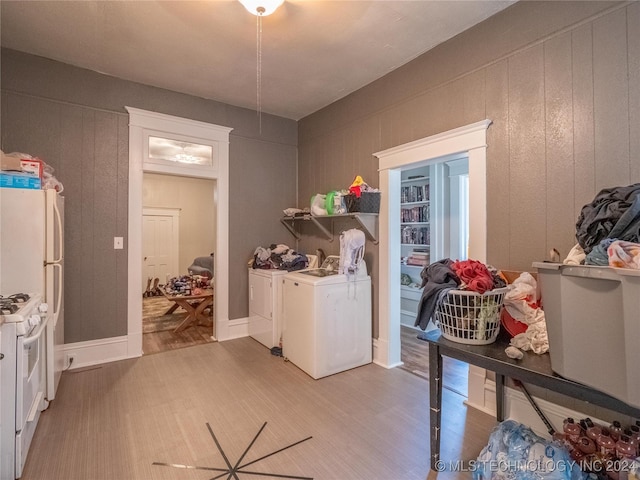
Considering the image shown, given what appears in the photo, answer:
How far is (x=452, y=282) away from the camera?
1.70 m

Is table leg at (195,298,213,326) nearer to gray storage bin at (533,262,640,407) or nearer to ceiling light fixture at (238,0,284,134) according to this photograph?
ceiling light fixture at (238,0,284,134)

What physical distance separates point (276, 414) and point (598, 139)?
2.60 m

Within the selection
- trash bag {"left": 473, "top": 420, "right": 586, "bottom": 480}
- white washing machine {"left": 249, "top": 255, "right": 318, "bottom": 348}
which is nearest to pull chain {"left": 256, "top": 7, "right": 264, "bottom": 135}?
white washing machine {"left": 249, "top": 255, "right": 318, "bottom": 348}

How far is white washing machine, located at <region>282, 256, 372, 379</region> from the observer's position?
2.76m

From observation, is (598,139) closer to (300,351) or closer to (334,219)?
(334,219)

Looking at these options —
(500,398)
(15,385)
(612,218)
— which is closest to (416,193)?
(500,398)

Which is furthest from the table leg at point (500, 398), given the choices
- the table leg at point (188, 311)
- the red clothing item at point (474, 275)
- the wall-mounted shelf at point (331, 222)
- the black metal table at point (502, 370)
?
the table leg at point (188, 311)

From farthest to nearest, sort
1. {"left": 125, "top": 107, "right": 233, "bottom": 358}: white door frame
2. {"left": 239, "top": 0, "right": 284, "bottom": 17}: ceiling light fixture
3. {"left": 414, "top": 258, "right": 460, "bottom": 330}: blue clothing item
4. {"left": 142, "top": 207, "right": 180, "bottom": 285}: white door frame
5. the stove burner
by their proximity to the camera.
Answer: {"left": 142, "top": 207, "right": 180, "bottom": 285}: white door frame < {"left": 125, "top": 107, "right": 233, "bottom": 358}: white door frame < {"left": 239, "top": 0, "right": 284, "bottom": 17}: ceiling light fixture < the stove burner < {"left": 414, "top": 258, "right": 460, "bottom": 330}: blue clothing item

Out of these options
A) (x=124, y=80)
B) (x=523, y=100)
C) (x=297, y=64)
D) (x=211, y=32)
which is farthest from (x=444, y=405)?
(x=124, y=80)

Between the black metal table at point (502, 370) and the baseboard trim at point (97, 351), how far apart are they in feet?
9.77

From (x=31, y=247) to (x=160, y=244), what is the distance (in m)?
5.21

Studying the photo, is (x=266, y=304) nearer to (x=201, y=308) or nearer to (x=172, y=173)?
(x=201, y=308)

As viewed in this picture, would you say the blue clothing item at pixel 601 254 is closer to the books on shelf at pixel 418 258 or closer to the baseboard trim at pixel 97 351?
the books on shelf at pixel 418 258

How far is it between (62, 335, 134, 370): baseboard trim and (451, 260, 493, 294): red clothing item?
10.6 feet
